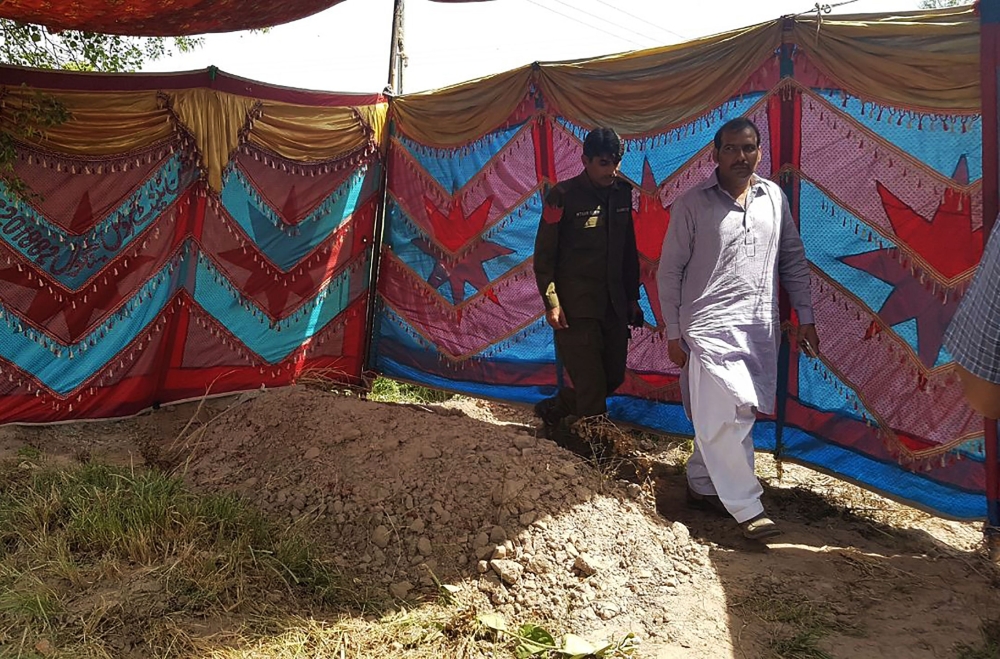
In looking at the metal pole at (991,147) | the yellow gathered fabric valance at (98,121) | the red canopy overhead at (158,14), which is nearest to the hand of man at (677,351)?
the metal pole at (991,147)

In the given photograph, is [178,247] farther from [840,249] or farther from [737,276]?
[840,249]

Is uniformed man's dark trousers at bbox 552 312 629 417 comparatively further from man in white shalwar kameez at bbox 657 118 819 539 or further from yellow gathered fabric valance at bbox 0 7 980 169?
yellow gathered fabric valance at bbox 0 7 980 169

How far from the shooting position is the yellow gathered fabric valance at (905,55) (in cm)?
324

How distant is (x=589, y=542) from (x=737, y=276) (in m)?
1.32

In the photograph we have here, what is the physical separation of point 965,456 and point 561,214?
2174 mm

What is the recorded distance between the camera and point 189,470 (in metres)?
4.09

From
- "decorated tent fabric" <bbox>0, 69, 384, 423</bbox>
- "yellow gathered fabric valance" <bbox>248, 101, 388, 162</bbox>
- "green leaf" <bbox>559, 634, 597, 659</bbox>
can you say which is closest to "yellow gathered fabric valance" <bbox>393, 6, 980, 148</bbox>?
"yellow gathered fabric valance" <bbox>248, 101, 388, 162</bbox>

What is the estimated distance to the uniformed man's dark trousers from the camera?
4.31 metres

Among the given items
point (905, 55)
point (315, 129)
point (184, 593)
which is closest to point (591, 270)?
point (905, 55)

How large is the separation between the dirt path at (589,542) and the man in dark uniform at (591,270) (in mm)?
628

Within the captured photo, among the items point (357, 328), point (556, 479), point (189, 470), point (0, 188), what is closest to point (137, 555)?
point (189, 470)

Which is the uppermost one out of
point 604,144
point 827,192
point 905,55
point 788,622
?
point 905,55

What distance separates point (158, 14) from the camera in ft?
13.1

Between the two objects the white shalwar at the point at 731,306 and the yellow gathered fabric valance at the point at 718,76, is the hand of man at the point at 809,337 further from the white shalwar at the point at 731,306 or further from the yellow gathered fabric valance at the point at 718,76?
the yellow gathered fabric valance at the point at 718,76
